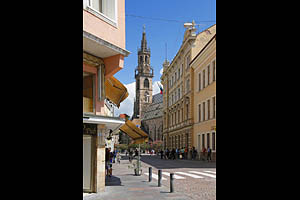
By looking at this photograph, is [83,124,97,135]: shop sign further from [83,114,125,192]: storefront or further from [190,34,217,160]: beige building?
[190,34,217,160]: beige building

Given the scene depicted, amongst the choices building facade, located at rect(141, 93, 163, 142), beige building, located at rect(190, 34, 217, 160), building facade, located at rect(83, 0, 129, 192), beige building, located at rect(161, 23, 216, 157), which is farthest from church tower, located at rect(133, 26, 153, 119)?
building facade, located at rect(83, 0, 129, 192)

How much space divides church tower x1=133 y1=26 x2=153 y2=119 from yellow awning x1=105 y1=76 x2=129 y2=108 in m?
104

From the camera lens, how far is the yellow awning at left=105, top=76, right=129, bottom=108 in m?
12.8

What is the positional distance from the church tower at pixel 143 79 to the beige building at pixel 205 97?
79505mm

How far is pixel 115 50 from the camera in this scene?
9.91m

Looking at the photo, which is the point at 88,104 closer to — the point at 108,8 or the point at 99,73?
the point at 99,73

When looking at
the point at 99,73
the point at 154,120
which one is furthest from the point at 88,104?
the point at 154,120

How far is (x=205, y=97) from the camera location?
33594 mm

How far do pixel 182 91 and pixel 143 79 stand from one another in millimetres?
73985

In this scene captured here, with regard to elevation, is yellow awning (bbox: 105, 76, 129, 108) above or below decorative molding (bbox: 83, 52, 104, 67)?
below

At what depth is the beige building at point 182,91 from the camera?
1575 inches
